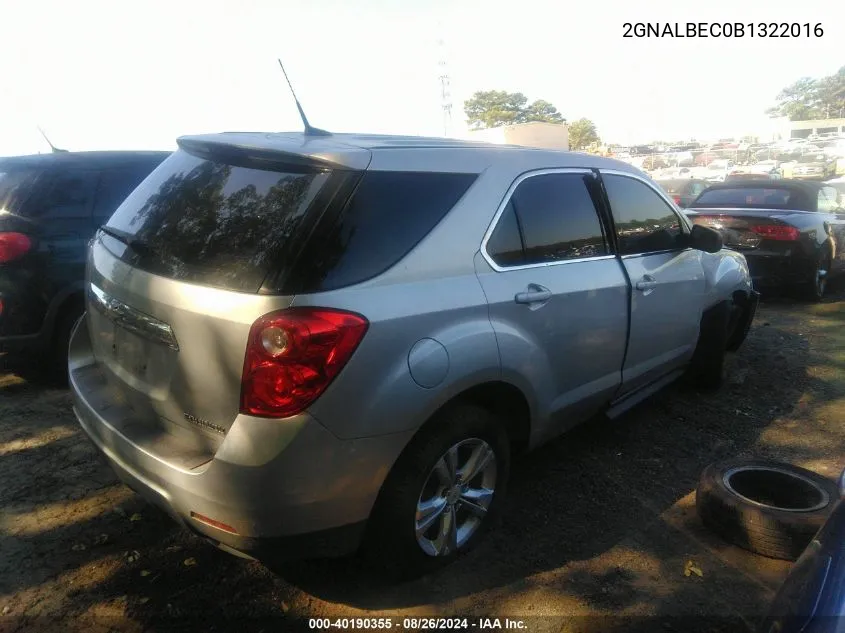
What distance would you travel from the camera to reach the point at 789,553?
2717 mm

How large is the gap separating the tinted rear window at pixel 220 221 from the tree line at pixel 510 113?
75701mm

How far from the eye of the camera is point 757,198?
8.39 m

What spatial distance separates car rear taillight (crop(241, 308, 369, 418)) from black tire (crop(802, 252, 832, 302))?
735 centimetres

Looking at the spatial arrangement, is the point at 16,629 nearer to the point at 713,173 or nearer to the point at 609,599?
the point at 609,599

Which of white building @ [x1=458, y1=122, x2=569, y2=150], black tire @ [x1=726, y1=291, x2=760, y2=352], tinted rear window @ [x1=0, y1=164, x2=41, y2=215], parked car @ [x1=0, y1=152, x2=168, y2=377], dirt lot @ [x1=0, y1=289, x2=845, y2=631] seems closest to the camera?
dirt lot @ [x1=0, y1=289, x2=845, y2=631]

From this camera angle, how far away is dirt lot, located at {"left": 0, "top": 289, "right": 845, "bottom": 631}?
2428 millimetres

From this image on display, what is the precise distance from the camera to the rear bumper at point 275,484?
202cm

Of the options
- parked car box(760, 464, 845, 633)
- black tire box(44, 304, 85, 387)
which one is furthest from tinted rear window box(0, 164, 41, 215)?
parked car box(760, 464, 845, 633)

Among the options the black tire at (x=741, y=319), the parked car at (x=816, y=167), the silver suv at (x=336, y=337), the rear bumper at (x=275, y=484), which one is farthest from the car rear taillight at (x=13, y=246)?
the parked car at (x=816, y=167)

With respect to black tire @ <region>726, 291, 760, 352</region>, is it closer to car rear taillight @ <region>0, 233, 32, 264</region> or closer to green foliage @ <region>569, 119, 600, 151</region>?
car rear taillight @ <region>0, 233, 32, 264</region>

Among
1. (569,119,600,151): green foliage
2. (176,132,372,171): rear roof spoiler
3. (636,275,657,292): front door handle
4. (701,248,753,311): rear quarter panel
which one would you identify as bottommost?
(701,248,753,311): rear quarter panel

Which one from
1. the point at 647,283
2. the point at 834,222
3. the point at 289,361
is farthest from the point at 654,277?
the point at 834,222

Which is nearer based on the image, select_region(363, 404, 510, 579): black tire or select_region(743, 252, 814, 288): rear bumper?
select_region(363, 404, 510, 579): black tire

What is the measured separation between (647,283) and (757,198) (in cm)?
600
